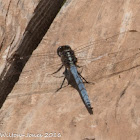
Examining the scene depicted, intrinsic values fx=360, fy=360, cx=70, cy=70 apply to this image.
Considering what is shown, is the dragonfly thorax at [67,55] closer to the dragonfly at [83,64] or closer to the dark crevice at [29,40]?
the dragonfly at [83,64]

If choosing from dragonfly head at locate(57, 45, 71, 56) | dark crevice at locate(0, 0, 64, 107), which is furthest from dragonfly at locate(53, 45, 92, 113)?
dark crevice at locate(0, 0, 64, 107)

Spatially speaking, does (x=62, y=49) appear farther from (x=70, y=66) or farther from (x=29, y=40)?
(x=29, y=40)

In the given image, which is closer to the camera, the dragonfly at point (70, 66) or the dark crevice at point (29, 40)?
the dragonfly at point (70, 66)

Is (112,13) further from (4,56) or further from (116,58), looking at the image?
(4,56)

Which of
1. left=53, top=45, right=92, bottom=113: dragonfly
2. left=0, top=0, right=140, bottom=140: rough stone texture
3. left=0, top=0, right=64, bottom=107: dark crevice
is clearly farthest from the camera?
left=0, top=0, right=64, bottom=107: dark crevice

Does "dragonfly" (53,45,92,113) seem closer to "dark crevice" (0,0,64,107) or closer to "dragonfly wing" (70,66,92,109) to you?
"dragonfly wing" (70,66,92,109)

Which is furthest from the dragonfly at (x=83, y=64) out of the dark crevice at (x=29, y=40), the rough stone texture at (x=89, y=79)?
the dark crevice at (x=29, y=40)

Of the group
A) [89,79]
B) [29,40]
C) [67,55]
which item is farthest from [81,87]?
[29,40]
